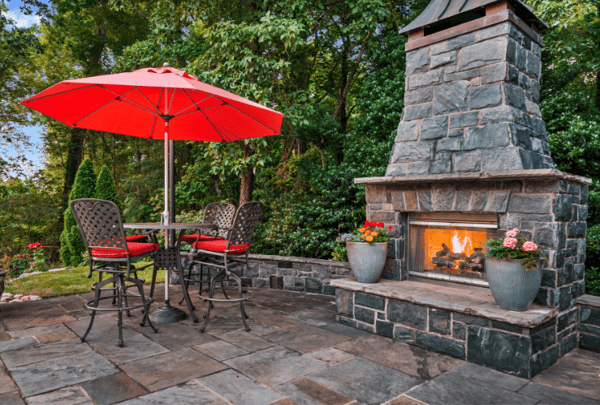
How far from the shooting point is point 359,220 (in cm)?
546

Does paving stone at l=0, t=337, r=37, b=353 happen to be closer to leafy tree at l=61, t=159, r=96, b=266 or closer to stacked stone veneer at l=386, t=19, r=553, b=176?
stacked stone veneer at l=386, t=19, r=553, b=176

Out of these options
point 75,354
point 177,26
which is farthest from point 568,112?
point 177,26

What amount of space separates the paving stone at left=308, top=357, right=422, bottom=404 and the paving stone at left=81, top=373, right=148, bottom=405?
41.4 inches

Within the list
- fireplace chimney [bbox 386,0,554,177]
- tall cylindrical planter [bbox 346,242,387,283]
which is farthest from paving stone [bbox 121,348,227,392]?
fireplace chimney [bbox 386,0,554,177]

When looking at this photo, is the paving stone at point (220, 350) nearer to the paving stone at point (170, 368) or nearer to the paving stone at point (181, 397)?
the paving stone at point (170, 368)

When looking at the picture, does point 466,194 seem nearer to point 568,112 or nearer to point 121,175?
point 568,112

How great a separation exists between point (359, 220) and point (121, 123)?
334 centimetres

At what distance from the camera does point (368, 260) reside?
3.45 m

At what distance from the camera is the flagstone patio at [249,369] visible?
2.12 meters

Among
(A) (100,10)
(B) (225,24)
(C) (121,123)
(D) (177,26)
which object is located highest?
(A) (100,10)

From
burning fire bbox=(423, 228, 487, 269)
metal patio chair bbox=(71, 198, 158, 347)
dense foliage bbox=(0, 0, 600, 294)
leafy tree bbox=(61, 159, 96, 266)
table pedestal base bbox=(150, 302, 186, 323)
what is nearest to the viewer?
metal patio chair bbox=(71, 198, 158, 347)

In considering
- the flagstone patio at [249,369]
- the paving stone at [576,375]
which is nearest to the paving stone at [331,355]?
the flagstone patio at [249,369]

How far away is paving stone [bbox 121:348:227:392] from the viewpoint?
2.27 m

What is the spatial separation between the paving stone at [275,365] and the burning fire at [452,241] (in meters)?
1.66
